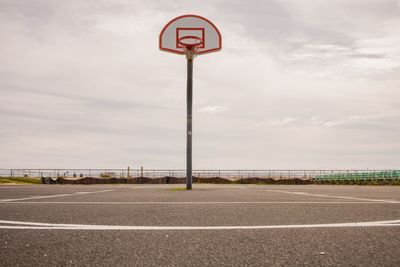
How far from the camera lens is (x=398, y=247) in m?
2.15

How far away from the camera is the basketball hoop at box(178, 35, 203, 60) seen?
12555 mm

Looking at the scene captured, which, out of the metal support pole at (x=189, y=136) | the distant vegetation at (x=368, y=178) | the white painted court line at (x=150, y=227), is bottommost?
the distant vegetation at (x=368, y=178)

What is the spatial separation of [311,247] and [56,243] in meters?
1.63

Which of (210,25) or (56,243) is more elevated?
(210,25)

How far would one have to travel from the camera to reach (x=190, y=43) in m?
12.7

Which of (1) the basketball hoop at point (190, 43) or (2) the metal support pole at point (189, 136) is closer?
(2) the metal support pole at point (189, 136)

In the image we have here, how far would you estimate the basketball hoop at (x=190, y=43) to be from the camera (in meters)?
12.6

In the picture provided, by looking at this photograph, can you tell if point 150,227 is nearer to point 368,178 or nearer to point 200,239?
point 200,239

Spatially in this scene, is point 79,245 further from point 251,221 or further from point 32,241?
point 251,221

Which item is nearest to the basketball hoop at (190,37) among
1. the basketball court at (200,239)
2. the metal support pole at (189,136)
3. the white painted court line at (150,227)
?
the metal support pole at (189,136)

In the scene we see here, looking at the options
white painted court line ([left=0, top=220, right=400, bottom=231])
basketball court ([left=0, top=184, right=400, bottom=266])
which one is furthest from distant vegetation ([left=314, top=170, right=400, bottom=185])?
basketball court ([left=0, top=184, right=400, bottom=266])

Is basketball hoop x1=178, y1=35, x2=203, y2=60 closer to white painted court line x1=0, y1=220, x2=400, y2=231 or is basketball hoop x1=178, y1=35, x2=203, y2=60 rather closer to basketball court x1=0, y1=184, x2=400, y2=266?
basketball court x1=0, y1=184, x2=400, y2=266

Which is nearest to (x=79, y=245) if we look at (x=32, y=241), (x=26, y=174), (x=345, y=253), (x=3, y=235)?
(x=32, y=241)

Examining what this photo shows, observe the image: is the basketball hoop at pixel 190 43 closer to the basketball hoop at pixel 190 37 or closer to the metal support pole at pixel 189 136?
the basketball hoop at pixel 190 37
